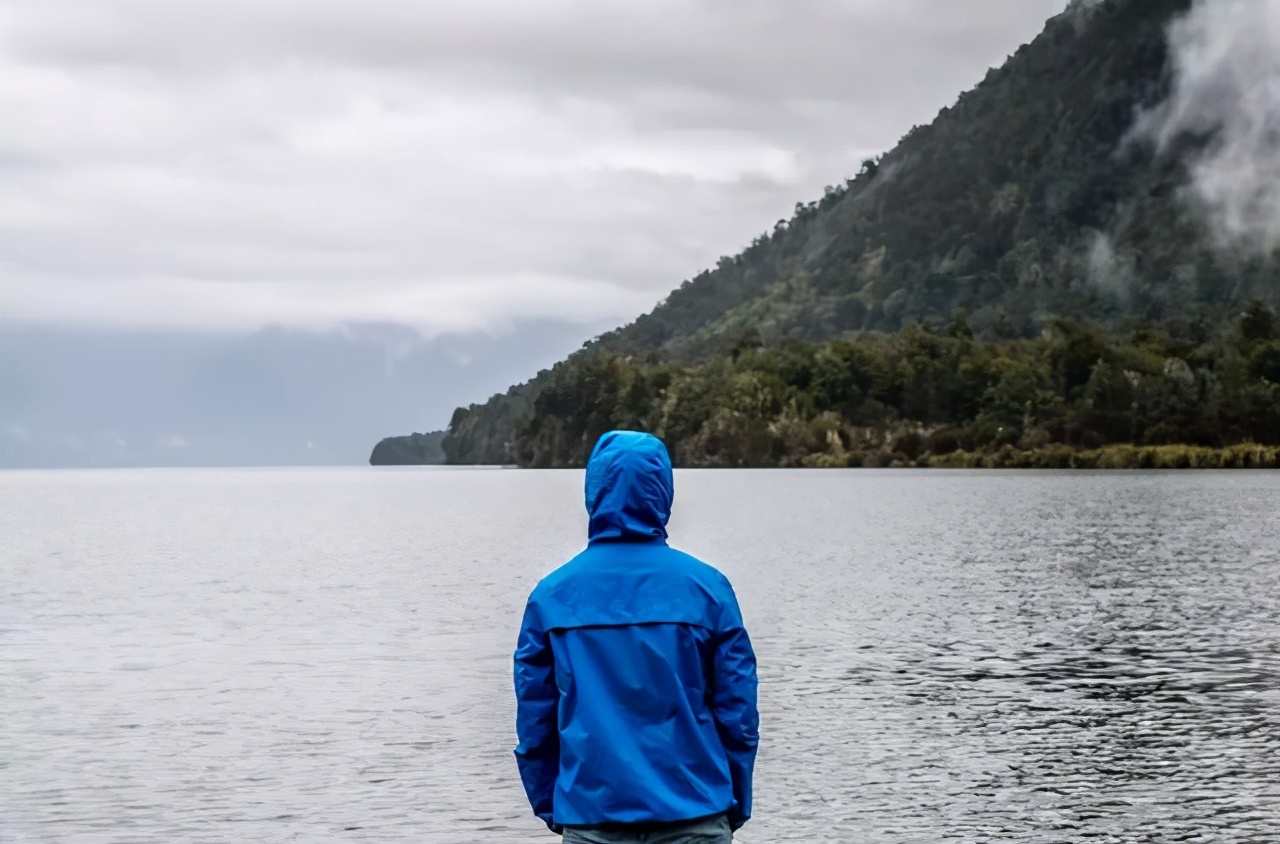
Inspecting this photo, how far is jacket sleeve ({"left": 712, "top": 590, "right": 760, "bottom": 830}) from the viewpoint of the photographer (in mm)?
6832

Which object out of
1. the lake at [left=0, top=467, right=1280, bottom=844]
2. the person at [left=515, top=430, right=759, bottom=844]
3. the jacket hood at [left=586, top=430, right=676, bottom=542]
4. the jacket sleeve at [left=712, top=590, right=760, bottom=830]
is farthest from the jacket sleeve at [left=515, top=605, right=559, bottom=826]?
the lake at [left=0, top=467, right=1280, bottom=844]

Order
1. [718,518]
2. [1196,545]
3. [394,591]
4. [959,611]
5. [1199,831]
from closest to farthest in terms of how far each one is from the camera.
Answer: [1199,831] → [959,611] → [394,591] → [1196,545] → [718,518]

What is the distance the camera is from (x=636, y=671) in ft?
22.5

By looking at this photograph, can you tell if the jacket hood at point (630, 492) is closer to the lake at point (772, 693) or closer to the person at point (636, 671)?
the person at point (636, 671)

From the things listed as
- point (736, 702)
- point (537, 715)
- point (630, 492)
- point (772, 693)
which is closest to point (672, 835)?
point (736, 702)

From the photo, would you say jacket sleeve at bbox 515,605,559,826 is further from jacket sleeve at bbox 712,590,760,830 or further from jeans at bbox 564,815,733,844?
jacket sleeve at bbox 712,590,760,830

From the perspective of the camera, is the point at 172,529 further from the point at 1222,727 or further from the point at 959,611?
the point at 1222,727

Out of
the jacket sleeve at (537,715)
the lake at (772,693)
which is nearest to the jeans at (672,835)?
the jacket sleeve at (537,715)

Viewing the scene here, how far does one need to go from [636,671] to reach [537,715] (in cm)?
51

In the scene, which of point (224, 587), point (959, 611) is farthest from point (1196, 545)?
point (224, 587)

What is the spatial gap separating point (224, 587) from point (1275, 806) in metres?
41.9

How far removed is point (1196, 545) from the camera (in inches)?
2404

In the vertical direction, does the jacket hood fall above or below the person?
above

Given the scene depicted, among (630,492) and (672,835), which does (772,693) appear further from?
(630,492)
